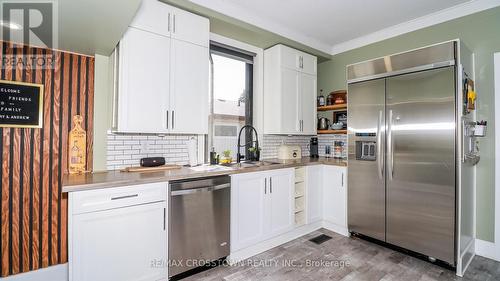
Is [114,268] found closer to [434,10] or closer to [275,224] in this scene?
[275,224]

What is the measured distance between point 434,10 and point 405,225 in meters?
2.55

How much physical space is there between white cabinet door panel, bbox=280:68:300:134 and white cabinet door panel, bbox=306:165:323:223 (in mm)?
654

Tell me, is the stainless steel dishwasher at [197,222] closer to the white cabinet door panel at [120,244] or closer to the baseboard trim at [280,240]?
the white cabinet door panel at [120,244]

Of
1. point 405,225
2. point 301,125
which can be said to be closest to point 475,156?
point 405,225

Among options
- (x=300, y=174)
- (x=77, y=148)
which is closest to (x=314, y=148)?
(x=300, y=174)

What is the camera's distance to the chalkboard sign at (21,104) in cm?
192

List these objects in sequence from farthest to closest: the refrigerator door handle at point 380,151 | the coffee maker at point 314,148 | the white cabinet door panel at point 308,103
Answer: the coffee maker at point 314,148 < the white cabinet door panel at point 308,103 < the refrigerator door handle at point 380,151

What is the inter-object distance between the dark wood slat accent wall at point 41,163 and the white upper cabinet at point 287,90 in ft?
7.08

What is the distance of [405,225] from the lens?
8.56ft

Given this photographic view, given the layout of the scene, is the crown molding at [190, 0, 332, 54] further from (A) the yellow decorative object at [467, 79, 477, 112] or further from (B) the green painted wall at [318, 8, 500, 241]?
(A) the yellow decorative object at [467, 79, 477, 112]

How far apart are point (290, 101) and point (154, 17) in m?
2.02

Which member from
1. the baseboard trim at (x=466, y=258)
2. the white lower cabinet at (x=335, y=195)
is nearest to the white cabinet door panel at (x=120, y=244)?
the white lower cabinet at (x=335, y=195)

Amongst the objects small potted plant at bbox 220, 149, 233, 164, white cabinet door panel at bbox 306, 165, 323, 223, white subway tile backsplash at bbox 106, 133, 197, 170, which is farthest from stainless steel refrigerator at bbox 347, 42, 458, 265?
white subway tile backsplash at bbox 106, 133, 197, 170

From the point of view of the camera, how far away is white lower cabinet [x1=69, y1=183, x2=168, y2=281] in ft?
5.51
